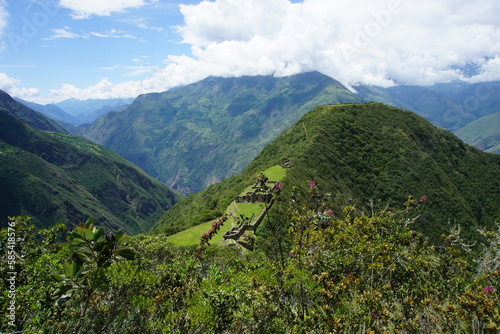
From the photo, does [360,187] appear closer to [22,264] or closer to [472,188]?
[472,188]

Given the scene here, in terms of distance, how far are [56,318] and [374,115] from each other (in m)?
118

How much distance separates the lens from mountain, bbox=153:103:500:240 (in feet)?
232

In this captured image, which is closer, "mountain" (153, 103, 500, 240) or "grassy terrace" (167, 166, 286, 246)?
"grassy terrace" (167, 166, 286, 246)

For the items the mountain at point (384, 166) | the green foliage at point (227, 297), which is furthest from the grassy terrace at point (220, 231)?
the green foliage at point (227, 297)

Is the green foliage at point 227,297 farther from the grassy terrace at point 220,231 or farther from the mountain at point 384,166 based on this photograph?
the mountain at point 384,166

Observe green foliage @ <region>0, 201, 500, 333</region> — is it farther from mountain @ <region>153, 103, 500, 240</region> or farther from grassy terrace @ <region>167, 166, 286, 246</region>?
mountain @ <region>153, 103, 500, 240</region>

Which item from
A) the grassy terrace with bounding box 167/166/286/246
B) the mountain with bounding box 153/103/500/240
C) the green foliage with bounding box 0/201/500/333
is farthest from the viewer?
the mountain with bounding box 153/103/500/240

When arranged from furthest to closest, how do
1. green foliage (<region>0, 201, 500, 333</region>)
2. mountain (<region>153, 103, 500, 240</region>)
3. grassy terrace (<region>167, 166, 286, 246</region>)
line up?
mountain (<region>153, 103, 500, 240</region>), grassy terrace (<region>167, 166, 286, 246</region>), green foliage (<region>0, 201, 500, 333</region>)

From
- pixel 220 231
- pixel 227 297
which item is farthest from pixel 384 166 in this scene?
pixel 227 297

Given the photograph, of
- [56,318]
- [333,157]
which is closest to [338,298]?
[56,318]

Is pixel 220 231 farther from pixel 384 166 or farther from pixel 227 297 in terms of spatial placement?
pixel 384 166

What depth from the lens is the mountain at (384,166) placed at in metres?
70.8

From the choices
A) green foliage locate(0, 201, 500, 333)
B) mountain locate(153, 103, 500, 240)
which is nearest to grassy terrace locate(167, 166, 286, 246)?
mountain locate(153, 103, 500, 240)

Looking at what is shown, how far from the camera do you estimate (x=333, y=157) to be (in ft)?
263
